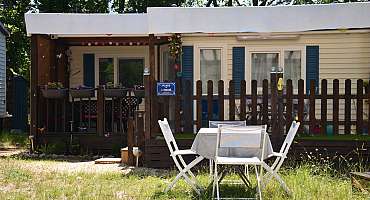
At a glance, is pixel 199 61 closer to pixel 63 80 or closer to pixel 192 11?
pixel 192 11

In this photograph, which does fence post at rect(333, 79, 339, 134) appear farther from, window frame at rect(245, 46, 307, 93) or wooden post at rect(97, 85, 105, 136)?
wooden post at rect(97, 85, 105, 136)

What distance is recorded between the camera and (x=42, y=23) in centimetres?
1180

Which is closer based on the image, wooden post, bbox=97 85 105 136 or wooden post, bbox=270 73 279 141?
wooden post, bbox=270 73 279 141

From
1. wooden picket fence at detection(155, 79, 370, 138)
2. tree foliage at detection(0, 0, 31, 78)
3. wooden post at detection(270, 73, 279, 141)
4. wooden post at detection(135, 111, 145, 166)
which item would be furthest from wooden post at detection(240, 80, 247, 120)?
tree foliage at detection(0, 0, 31, 78)

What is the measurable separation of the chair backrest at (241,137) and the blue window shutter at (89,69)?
903 centimetres

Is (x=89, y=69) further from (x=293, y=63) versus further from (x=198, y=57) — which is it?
(x=293, y=63)

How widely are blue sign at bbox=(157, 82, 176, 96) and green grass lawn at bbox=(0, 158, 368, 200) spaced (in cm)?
139

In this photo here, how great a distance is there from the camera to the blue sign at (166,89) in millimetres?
9055

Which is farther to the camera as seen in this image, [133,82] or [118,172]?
[133,82]

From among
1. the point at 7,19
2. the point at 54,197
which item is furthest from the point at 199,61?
the point at 7,19

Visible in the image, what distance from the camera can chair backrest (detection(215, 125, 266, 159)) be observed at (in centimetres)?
594

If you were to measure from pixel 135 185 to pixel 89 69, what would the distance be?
313 inches

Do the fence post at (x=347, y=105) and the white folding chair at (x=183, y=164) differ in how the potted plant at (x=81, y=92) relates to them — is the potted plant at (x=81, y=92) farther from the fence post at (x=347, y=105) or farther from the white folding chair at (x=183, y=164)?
the fence post at (x=347, y=105)

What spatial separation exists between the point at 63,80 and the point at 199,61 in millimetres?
4095
